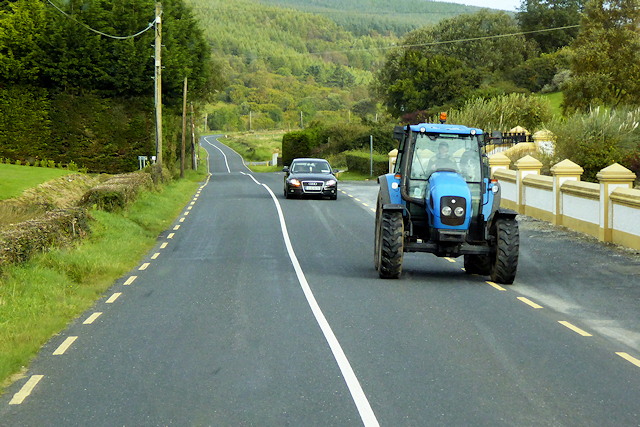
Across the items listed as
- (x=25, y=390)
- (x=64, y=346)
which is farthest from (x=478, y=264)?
(x=25, y=390)

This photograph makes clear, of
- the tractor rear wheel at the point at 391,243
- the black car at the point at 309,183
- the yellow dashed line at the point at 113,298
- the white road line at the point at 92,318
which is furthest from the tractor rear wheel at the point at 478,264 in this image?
the black car at the point at 309,183

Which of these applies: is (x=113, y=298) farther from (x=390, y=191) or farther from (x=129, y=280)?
(x=390, y=191)

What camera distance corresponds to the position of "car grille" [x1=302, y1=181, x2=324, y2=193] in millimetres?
30141

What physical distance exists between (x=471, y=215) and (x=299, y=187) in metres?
17.7

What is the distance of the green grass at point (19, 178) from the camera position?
29.3 meters

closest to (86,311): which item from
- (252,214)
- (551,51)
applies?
(252,214)

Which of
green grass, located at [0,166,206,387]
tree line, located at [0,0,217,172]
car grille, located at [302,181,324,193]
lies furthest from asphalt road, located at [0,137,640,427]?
tree line, located at [0,0,217,172]

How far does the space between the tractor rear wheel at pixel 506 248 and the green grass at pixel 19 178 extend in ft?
67.2

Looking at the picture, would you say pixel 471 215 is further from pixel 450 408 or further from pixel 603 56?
pixel 603 56

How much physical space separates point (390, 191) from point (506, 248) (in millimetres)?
2397

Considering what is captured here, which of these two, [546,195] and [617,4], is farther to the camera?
[617,4]

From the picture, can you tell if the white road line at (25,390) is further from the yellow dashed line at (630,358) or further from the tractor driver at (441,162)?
the tractor driver at (441,162)

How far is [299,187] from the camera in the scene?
30312 mm

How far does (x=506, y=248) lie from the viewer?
12.5 metres
